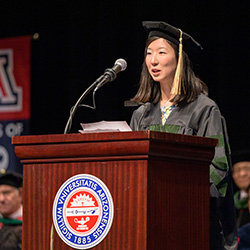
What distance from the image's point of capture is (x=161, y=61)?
2373 mm

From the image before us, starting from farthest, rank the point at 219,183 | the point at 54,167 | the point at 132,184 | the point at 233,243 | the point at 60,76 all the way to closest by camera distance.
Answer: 1. the point at 60,76
2. the point at 233,243
3. the point at 219,183
4. the point at 54,167
5. the point at 132,184

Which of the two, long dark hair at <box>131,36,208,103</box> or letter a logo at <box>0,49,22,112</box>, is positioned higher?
letter a logo at <box>0,49,22,112</box>

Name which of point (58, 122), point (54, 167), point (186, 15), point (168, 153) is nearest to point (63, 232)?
point (54, 167)

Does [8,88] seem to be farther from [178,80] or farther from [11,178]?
[178,80]

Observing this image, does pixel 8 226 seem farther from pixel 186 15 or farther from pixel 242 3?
pixel 242 3

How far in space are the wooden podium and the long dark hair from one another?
0.48 meters

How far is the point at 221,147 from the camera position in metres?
2.20

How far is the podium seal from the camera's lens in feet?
5.62

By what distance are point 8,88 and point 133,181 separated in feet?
13.7

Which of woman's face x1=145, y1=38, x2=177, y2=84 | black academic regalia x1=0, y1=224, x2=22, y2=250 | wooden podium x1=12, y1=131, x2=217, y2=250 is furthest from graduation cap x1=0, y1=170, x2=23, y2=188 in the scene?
wooden podium x1=12, y1=131, x2=217, y2=250

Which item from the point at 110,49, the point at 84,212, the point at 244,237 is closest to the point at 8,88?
the point at 110,49

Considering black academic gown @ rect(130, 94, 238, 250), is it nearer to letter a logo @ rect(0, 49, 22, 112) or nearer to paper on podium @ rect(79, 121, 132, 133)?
paper on podium @ rect(79, 121, 132, 133)

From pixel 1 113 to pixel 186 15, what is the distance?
184 centimetres

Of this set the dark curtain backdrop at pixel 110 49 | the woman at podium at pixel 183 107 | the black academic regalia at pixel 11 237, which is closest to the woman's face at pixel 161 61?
the woman at podium at pixel 183 107
